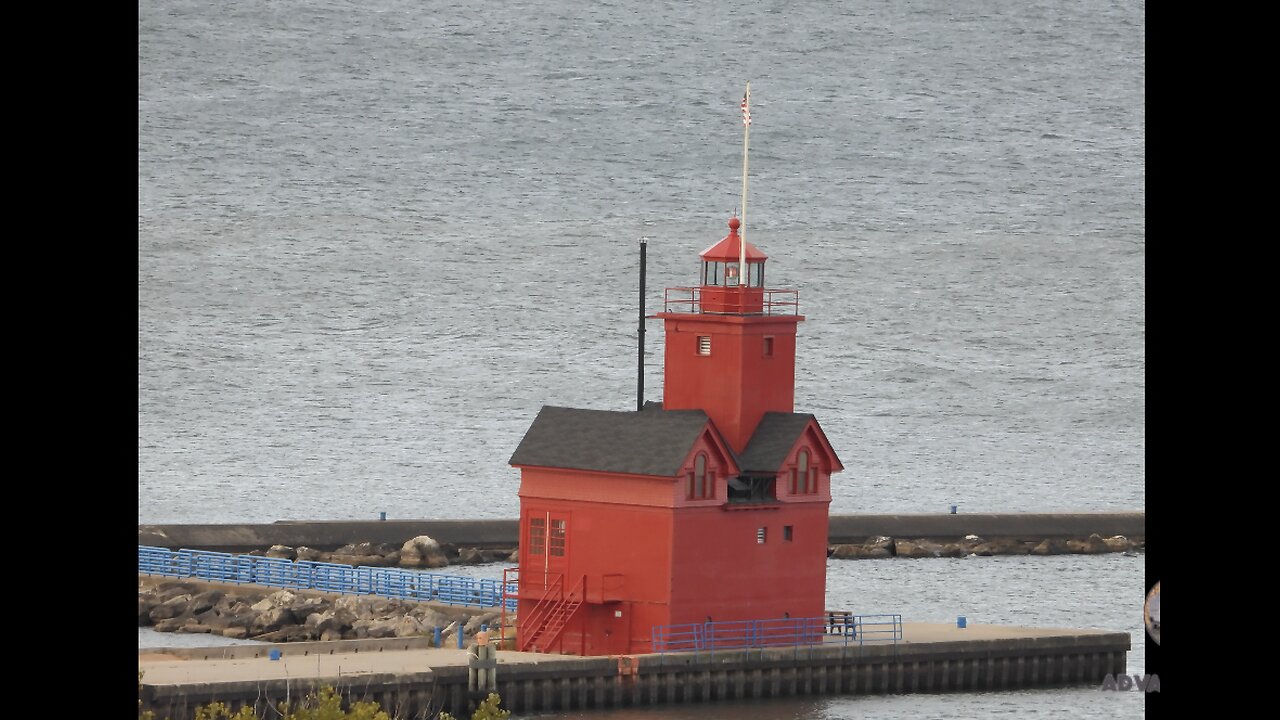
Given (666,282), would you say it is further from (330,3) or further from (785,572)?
(785,572)

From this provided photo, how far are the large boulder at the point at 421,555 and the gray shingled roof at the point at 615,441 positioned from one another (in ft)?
62.4

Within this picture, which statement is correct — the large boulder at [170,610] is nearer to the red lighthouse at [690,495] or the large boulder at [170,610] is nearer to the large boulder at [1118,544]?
the red lighthouse at [690,495]

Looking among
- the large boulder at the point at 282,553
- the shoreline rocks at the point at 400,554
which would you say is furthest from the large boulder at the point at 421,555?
the large boulder at the point at 282,553

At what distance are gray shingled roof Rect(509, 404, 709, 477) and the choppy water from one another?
812 inches

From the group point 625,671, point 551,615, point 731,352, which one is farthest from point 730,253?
point 625,671

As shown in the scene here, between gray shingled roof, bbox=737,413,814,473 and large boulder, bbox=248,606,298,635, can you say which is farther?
large boulder, bbox=248,606,298,635

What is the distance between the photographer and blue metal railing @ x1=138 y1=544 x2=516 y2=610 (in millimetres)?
41250

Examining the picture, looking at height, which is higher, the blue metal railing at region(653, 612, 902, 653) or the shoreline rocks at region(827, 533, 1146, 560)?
the shoreline rocks at region(827, 533, 1146, 560)

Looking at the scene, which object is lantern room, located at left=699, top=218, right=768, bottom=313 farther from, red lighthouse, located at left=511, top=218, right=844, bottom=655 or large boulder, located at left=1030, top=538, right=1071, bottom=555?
large boulder, located at left=1030, top=538, right=1071, bottom=555

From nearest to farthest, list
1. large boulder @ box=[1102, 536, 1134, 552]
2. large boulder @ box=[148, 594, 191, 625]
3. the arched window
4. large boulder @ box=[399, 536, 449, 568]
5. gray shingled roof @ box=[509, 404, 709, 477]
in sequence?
gray shingled roof @ box=[509, 404, 709, 477]
the arched window
large boulder @ box=[148, 594, 191, 625]
large boulder @ box=[399, 536, 449, 568]
large boulder @ box=[1102, 536, 1134, 552]

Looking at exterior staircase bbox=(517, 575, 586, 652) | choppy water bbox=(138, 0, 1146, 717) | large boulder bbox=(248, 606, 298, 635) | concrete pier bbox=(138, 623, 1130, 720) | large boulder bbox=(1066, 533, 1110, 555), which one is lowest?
concrete pier bbox=(138, 623, 1130, 720)

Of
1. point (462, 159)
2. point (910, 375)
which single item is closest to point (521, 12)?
point (462, 159)

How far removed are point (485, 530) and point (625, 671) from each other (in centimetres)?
2339

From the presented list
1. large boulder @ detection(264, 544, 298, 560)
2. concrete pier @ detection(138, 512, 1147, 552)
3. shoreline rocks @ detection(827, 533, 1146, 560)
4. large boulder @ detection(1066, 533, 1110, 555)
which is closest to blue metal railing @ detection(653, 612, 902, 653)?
large boulder @ detection(264, 544, 298, 560)
